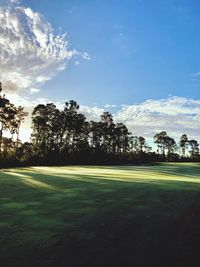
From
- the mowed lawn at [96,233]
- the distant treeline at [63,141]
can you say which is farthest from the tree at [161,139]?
the mowed lawn at [96,233]

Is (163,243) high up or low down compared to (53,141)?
down

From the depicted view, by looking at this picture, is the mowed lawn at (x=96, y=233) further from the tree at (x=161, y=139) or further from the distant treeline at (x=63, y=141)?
the tree at (x=161, y=139)

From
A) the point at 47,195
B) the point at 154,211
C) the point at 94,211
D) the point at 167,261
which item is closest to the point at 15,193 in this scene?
the point at 47,195

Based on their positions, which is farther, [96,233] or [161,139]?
[161,139]

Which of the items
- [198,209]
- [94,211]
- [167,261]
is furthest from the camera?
[198,209]

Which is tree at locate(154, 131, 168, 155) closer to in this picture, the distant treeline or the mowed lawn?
the distant treeline

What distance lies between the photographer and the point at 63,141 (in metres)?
117

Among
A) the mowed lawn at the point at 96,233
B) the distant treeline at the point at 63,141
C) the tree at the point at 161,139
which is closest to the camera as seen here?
the mowed lawn at the point at 96,233

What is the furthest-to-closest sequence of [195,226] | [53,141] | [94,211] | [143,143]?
[143,143] → [53,141] → [94,211] → [195,226]

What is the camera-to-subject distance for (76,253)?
7.11 metres

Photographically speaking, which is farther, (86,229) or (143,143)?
(143,143)

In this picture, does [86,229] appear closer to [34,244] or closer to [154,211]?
[34,244]

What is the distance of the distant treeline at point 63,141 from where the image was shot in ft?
236

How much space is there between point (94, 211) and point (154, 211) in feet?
7.22
